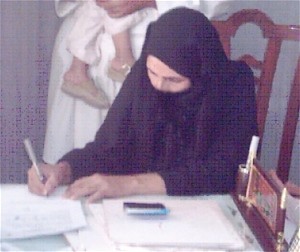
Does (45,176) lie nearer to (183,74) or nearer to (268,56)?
(183,74)

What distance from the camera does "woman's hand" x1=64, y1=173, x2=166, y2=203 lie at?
1026 millimetres

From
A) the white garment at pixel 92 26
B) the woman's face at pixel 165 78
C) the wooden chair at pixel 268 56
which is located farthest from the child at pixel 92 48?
the wooden chair at pixel 268 56

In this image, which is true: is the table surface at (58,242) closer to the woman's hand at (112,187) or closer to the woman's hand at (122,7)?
the woman's hand at (112,187)

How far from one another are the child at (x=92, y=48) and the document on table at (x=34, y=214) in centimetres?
46

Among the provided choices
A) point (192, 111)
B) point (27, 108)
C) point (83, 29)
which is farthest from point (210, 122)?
point (27, 108)

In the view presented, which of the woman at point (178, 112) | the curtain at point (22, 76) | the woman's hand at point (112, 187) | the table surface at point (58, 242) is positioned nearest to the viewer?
the table surface at point (58, 242)

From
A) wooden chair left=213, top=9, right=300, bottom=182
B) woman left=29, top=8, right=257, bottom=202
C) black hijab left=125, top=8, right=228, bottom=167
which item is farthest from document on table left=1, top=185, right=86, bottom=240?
wooden chair left=213, top=9, right=300, bottom=182

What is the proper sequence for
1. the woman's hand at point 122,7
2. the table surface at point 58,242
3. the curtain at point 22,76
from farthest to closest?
1. the curtain at point 22,76
2. the woman's hand at point 122,7
3. the table surface at point 58,242

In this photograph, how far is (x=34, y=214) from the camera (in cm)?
93

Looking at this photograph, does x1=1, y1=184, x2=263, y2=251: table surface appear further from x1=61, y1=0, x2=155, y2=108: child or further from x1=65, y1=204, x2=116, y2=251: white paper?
x1=61, y1=0, x2=155, y2=108: child

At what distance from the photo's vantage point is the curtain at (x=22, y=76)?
154 cm

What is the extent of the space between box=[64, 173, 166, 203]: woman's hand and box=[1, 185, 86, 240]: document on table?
0.03 meters

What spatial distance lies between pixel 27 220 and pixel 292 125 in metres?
0.78

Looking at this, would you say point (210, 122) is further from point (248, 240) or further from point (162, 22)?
point (248, 240)
